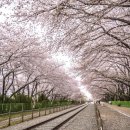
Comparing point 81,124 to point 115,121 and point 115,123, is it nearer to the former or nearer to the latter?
point 115,123

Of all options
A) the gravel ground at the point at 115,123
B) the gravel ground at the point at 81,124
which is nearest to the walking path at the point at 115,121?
the gravel ground at the point at 115,123

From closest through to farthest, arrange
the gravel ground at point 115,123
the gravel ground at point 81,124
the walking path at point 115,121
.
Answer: the gravel ground at point 81,124 < the gravel ground at point 115,123 < the walking path at point 115,121

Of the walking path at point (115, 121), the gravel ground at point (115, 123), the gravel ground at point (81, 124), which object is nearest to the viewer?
the gravel ground at point (81, 124)

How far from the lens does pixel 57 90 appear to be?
68.6 metres

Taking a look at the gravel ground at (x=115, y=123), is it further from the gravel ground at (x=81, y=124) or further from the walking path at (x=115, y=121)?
the gravel ground at (x=81, y=124)

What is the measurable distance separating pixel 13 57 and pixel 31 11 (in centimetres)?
1719

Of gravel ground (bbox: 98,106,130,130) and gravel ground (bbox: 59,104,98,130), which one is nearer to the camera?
gravel ground (bbox: 59,104,98,130)

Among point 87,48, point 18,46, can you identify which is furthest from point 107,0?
point 18,46

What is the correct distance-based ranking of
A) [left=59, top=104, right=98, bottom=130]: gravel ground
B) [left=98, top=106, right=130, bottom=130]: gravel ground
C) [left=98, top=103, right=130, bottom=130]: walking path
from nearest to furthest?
[left=59, top=104, right=98, bottom=130]: gravel ground, [left=98, top=106, right=130, bottom=130]: gravel ground, [left=98, top=103, right=130, bottom=130]: walking path

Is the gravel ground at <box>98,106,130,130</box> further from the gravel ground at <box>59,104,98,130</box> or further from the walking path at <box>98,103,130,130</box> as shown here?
the gravel ground at <box>59,104,98,130</box>

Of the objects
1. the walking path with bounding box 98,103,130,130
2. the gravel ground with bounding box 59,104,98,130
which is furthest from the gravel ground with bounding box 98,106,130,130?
the gravel ground with bounding box 59,104,98,130

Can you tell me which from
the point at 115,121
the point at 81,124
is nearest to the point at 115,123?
the point at 115,121

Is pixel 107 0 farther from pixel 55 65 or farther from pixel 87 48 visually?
pixel 55 65

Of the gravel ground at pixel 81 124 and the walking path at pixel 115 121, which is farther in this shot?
the walking path at pixel 115 121
